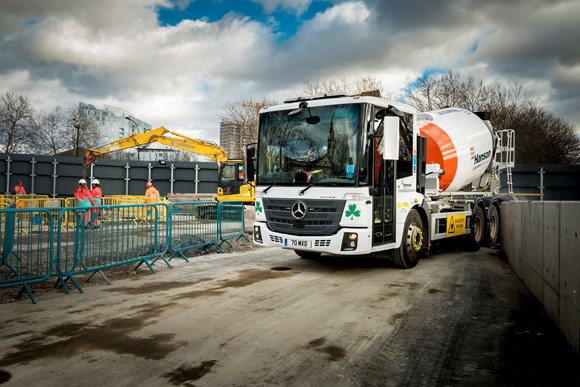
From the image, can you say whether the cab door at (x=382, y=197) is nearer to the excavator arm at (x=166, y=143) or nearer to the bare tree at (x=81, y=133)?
the excavator arm at (x=166, y=143)

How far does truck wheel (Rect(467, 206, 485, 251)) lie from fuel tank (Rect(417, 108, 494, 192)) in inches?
32.4

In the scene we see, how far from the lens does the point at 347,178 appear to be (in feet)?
23.5

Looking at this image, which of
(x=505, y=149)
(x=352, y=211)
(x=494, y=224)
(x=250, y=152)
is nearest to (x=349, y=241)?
(x=352, y=211)

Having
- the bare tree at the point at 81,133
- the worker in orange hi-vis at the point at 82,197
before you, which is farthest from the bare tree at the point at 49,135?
the worker in orange hi-vis at the point at 82,197

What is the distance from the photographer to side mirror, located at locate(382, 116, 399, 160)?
7.12 meters

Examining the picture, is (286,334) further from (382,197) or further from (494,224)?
(494,224)

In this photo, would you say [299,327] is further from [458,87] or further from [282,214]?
[458,87]

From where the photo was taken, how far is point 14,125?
126 feet

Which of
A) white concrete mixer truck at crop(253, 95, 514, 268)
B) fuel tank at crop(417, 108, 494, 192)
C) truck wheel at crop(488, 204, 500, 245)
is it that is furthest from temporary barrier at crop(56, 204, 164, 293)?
truck wheel at crop(488, 204, 500, 245)

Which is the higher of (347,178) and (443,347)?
(347,178)

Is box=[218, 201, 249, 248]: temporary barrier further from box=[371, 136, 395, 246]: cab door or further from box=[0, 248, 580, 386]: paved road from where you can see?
box=[371, 136, 395, 246]: cab door

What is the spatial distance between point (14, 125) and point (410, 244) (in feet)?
136

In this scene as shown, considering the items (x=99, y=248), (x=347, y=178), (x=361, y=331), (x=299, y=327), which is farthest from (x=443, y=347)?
(x=99, y=248)

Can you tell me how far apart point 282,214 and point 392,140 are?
2339 millimetres
